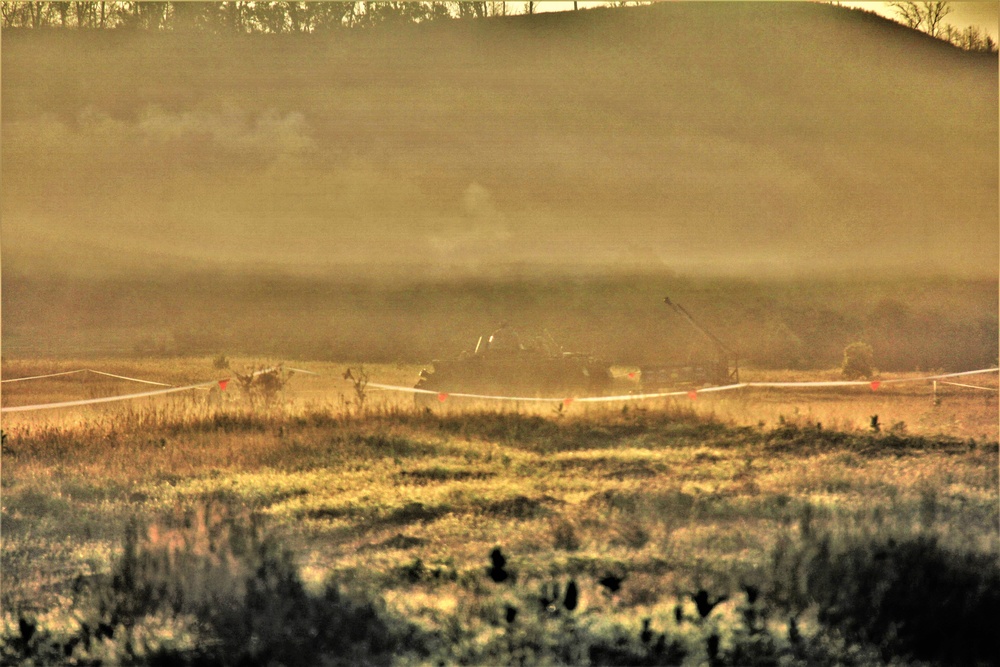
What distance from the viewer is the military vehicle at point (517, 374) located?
10.2 m

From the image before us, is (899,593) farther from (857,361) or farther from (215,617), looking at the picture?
(857,361)

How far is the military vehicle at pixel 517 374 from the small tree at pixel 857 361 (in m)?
2.58

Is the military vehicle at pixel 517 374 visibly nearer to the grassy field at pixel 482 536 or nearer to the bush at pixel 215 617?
the grassy field at pixel 482 536

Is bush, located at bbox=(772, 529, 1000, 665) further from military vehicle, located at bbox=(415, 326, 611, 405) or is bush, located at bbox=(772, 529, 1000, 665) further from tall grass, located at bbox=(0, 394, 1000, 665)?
military vehicle, located at bbox=(415, 326, 611, 405)

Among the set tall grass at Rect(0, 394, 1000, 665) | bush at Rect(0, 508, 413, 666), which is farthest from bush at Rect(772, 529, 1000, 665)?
bush at Rect(0, 508, 413, 666)

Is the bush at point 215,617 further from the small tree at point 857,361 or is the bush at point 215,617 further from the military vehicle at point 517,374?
the small tree at point 857,361

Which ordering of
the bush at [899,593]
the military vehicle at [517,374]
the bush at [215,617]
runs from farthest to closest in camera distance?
1. the military vehicle at [517,374]
2. the bush at [899,593]
3. the bush at [215,617]

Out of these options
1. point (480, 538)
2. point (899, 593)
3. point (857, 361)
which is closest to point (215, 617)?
point (480, 538)

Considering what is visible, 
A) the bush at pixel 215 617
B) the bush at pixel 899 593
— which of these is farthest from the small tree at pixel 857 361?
the bush at pixel 215 617

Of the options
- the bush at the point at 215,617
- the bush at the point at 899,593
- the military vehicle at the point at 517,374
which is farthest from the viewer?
the military vehicle at the point at 517,374

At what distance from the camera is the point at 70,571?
23.2 feet

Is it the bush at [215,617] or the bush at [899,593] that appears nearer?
the bush at [215,617]

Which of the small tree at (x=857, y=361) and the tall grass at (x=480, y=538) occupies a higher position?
the small tree at (x=857, y=361)

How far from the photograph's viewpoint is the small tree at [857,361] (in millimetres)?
10477
